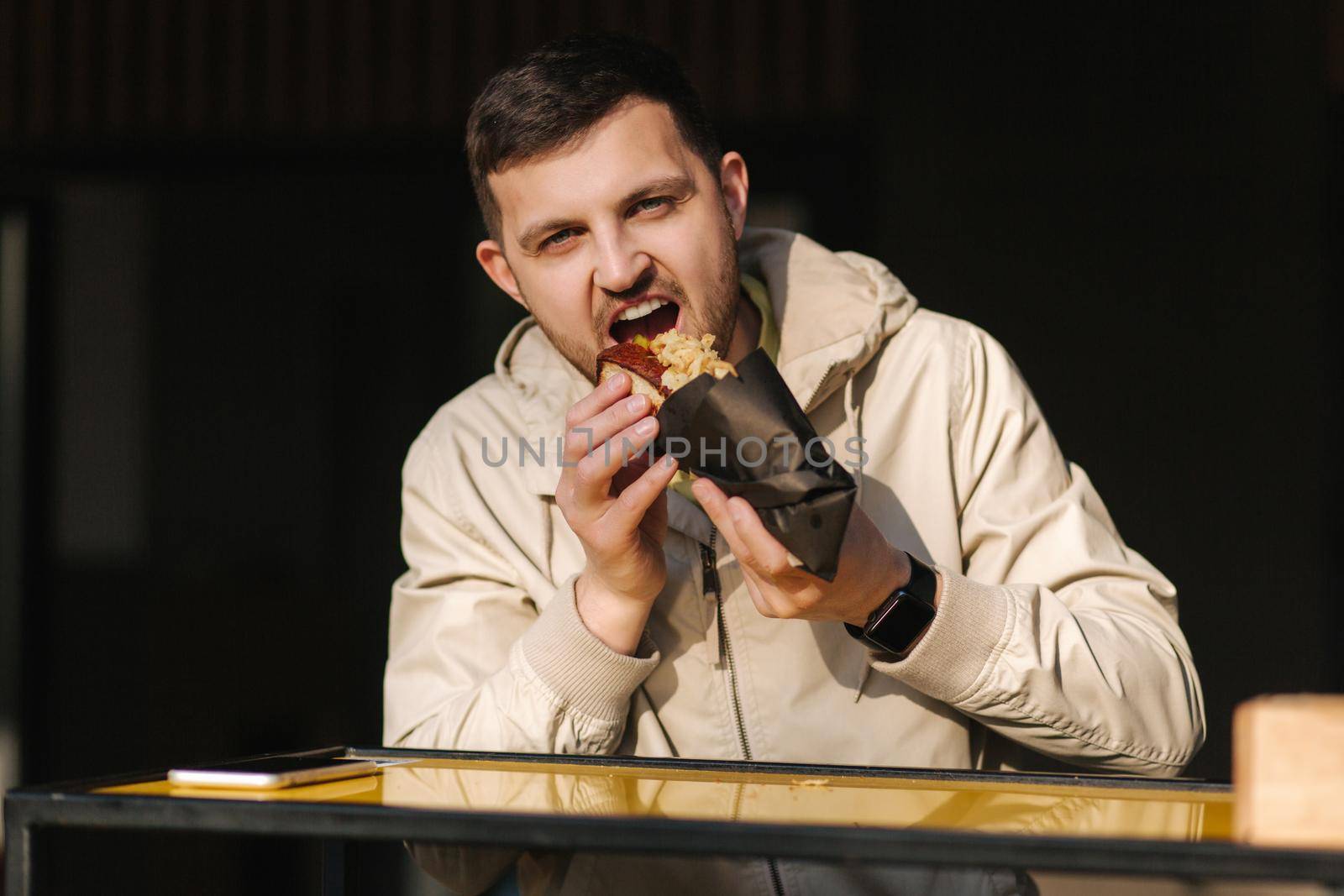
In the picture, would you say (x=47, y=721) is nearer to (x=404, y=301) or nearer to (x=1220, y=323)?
(x=404, y=301)

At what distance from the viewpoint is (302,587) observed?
4.18 m

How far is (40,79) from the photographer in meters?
4.12

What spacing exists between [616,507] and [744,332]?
22.7 inches

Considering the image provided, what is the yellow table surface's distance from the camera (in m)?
1.09

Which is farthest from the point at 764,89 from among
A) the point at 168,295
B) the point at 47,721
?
the point at 47,721

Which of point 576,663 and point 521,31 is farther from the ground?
point 521,31

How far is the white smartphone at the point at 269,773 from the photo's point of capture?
4.18 feet

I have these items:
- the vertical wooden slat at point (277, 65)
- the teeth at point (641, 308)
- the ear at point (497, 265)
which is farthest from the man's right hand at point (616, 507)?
the vertical wooden slat at point (277, 65)

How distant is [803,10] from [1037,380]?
1.14 m

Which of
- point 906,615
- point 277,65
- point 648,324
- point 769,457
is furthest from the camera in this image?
point 277,65

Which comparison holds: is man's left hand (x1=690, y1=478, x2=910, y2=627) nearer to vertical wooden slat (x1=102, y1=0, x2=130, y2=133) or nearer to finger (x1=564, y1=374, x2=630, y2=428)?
finger (x1=564, y1=374, x2=630, y2=428)

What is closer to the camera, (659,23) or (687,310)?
(687,310)

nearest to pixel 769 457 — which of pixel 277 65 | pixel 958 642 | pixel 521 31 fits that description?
pixel 958 642

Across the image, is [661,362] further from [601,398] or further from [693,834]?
[693,834]
